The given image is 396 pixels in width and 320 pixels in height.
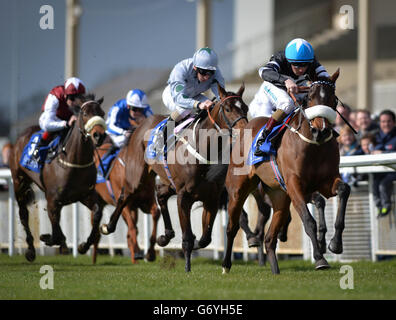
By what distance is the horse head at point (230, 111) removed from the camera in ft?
25.0

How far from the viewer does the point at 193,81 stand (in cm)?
850

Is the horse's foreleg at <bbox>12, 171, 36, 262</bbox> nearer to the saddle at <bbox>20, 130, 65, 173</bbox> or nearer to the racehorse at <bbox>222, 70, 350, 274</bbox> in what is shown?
the saddle at <bbox>20, 130, 65, 173</bbox>

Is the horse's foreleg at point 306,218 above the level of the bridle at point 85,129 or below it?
below

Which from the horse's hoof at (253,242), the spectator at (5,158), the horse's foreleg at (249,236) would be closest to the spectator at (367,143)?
the horse's foreleg at (249,236)

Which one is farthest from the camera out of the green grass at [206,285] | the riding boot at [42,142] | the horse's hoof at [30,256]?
the riding boot at [42,142]

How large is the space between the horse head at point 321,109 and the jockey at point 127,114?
4.56 metres

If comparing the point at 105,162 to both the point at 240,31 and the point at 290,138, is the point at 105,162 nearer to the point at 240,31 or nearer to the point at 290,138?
the point at 290,138

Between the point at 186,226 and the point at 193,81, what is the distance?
5.02 ft

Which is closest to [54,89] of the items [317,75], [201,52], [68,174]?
[68,174]

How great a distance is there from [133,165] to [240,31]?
50.2 ft

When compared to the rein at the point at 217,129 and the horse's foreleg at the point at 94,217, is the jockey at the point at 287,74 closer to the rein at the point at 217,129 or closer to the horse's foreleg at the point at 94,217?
the rein at the point at 217,129

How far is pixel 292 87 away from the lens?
7.06 metres

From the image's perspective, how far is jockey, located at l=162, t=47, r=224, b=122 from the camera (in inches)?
324

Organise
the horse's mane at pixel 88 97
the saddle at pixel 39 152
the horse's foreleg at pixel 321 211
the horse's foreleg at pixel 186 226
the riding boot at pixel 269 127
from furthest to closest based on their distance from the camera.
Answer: the saddle at pixel 39 152
the horse's mane at pixel 88 97
the horse's foreleg at pixel 321 211
the horse's foreleg at pixel 186 226
the riding boot at pixel 269 127
